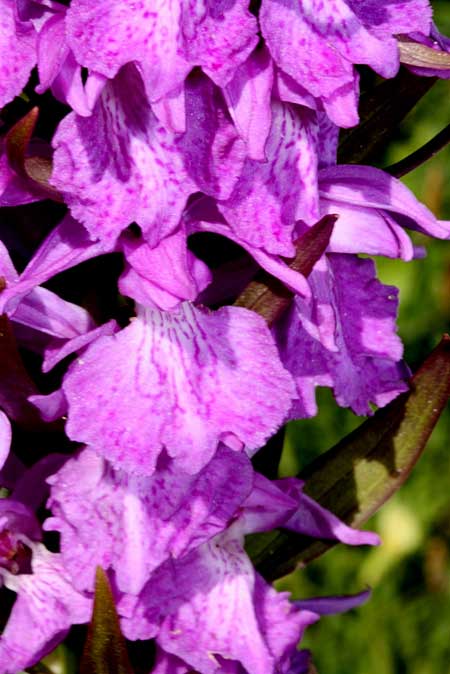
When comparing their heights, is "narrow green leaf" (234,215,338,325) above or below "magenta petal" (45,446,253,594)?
above

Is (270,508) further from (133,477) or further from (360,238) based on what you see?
(360,238)

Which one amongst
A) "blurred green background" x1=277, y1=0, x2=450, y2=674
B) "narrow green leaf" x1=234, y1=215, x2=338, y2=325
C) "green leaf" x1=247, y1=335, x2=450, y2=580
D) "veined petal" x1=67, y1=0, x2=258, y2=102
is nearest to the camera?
"veined petal" x1=67, y1=0, x2=258, y2=102

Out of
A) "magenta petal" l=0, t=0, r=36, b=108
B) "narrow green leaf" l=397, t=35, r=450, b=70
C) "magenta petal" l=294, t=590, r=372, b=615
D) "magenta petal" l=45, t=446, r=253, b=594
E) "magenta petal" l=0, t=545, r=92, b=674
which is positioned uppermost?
"magenta petal" l=0, t=0, r=36, b=108

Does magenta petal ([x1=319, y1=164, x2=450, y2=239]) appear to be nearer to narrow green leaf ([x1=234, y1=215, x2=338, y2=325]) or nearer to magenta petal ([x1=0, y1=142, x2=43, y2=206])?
narrow green leaf ([x1=234, y1=215, x2=338, y2=325])

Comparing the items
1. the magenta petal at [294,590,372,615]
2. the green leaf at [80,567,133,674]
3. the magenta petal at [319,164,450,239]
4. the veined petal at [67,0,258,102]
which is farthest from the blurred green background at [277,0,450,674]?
the veined petal at [67,0,258,102]

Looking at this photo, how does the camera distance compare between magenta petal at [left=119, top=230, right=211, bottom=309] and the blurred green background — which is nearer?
magenta petal at [left=119, top=230, right=211, bottom=309]
